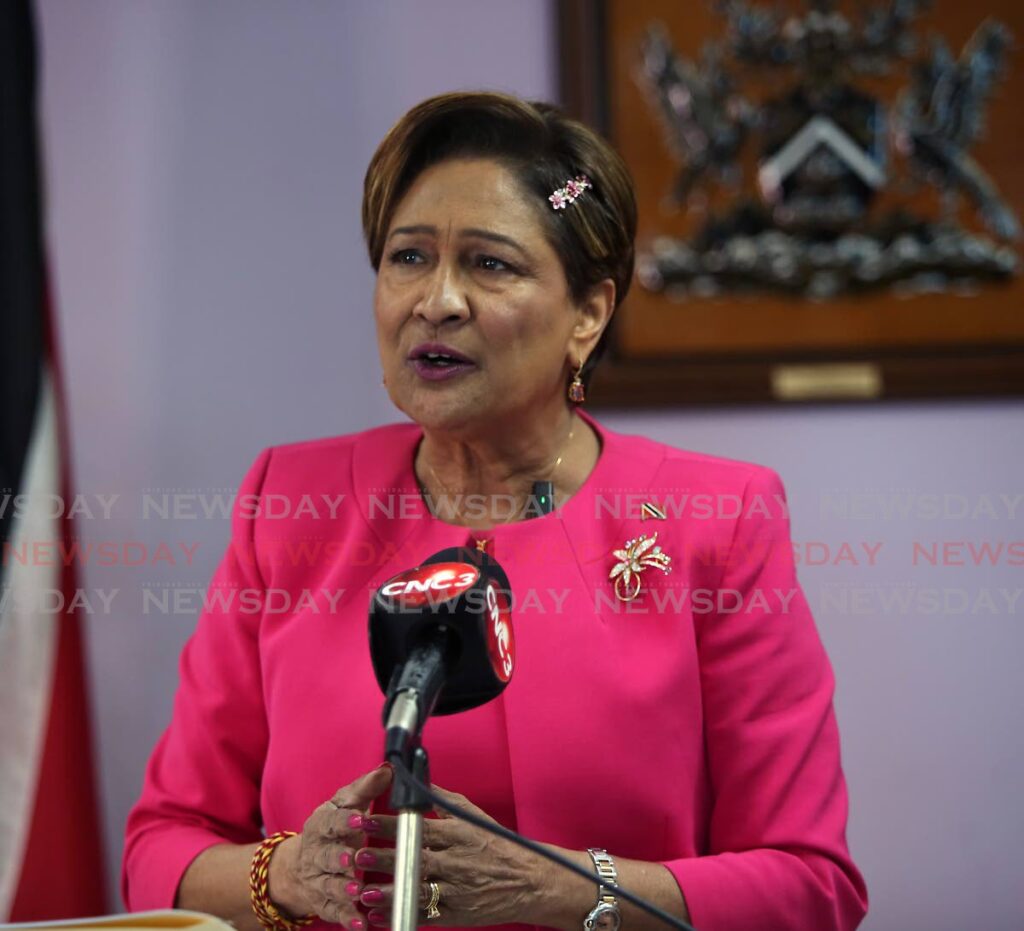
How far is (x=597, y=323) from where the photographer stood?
144 centimetres

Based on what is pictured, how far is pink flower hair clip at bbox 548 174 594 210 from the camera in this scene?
52.3 inches

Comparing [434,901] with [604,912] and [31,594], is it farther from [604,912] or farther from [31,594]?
[31,594]

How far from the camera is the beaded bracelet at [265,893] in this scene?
122cm

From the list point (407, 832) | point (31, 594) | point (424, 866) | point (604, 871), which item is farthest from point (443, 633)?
point (31, 594)

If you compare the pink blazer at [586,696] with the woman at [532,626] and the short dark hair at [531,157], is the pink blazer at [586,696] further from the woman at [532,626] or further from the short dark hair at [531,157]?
the short dark hair at [531,157]

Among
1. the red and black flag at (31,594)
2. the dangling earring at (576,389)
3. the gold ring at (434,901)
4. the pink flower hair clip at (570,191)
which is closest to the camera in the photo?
the gold ring at (434,901)

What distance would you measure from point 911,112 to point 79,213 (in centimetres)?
153

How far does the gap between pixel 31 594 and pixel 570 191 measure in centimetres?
125

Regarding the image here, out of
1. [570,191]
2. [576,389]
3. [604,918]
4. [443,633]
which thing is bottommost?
[604,918]

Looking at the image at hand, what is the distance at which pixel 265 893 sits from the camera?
122 cm

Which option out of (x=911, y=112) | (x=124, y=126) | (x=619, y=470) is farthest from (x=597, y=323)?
(x=124, y=126)

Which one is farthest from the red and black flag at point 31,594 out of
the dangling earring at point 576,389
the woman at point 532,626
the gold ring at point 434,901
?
the gold ring at point 434,901

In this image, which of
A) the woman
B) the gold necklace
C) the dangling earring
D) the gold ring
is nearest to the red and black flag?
the woman

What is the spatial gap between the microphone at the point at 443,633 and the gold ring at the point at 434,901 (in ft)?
0.84
